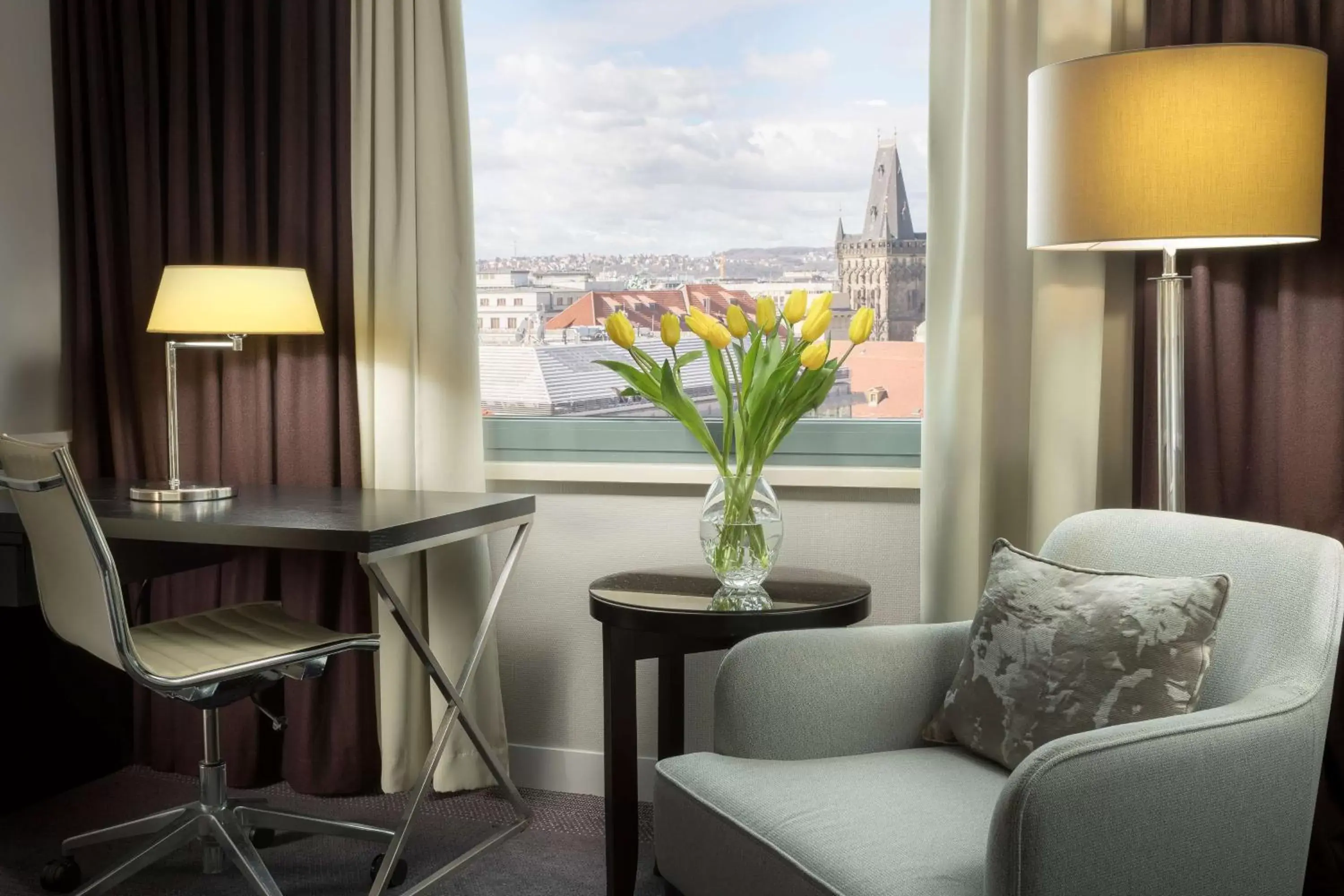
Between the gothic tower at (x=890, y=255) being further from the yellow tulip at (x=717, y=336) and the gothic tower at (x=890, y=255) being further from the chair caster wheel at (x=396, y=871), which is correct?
the chair caster wheel at (x=396, y=871)

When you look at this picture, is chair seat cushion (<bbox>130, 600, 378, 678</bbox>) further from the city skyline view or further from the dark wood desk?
the city skyline view

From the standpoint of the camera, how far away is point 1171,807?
1.41 metres

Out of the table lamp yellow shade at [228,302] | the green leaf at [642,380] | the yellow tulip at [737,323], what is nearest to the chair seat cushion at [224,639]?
the table lamp yellow shade at [228,302]

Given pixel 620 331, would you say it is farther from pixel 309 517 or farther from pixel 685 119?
pixel 685 119

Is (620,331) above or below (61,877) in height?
above

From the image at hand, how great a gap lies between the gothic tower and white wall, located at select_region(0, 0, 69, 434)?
6.57 feet

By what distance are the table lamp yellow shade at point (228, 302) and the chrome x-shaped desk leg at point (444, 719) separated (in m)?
0.55

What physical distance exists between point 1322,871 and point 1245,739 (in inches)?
40.7

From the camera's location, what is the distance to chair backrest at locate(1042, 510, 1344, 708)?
163 cm

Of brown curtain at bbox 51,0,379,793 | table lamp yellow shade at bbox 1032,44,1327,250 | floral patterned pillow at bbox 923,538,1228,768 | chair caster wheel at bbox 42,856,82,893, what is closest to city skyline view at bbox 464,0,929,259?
brown curtain at bbox 51,0,379,793

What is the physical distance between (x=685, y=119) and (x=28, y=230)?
1637 mm

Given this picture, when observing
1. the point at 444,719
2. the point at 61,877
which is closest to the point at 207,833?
the point at 61,877

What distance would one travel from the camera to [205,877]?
2.49 meters

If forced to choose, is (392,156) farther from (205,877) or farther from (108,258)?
(205,877)
